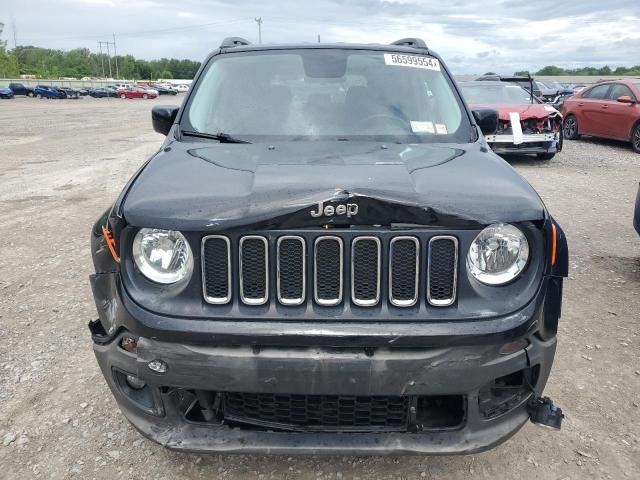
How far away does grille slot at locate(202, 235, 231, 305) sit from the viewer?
6.86 ft

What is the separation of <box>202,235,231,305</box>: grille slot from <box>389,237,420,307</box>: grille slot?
1.99 ft

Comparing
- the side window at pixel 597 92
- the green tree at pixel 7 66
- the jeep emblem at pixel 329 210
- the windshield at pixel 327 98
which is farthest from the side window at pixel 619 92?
the green tree at pixel 7 66

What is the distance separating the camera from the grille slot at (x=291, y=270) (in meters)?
2.07

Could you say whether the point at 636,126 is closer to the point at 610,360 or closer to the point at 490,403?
the point at 610,360

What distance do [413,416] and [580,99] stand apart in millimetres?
14614

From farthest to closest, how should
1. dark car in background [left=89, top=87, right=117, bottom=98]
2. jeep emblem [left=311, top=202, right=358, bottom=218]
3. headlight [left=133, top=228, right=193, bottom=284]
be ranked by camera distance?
dark car in background [left=89, top=87, right=117, bottom=98]
headlight [left=133, top=228, right=193, bottom=284]
jeep emblem [left=311, top=202, right=358, bottom=218]

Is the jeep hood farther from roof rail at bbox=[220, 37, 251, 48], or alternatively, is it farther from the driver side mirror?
the driver side mirror

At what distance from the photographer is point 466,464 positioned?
2.65 m

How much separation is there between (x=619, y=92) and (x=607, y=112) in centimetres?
50

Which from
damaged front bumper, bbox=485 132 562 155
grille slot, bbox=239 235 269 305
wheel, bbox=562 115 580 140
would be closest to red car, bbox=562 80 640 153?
wheel, bbox=562 115 580 140

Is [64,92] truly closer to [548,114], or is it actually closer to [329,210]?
[548,114]

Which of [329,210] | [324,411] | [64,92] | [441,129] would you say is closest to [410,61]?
[441,129]

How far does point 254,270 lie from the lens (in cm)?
210

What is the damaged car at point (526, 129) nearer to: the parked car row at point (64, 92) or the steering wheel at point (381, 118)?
the steering wheel at point (381, 118)
